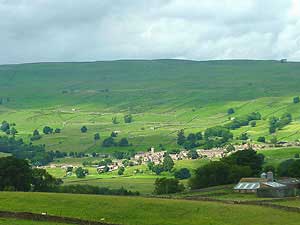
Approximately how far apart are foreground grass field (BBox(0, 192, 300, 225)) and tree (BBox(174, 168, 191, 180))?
109 meters

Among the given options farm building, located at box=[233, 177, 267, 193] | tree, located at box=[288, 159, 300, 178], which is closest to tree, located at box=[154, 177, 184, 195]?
farm building, located at box=[233, 177, 267, 193]

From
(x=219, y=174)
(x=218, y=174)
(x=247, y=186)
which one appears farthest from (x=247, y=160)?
(x=247, y=186)

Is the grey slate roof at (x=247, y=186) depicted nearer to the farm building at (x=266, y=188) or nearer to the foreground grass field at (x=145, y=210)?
the farm building at (x=266, y=188)

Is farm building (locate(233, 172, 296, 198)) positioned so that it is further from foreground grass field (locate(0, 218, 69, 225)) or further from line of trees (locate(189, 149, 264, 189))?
foreground grass field (locate(0, 218, 69, 225))

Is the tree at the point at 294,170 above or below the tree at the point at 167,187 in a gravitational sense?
above

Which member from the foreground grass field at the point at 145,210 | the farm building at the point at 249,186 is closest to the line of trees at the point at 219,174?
the farm building at the point at 249,186

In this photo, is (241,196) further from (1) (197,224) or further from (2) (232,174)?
(1) (197,224)

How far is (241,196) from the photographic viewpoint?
9925 cm

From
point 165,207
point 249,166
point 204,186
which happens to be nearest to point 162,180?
point 204,186

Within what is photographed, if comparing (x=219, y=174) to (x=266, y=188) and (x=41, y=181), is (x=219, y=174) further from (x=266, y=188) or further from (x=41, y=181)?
(x=41, y=181)

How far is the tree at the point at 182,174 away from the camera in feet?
616

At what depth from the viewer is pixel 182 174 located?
18888cm

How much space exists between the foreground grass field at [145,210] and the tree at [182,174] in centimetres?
10915

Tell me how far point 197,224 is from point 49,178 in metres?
51.0
